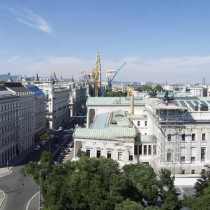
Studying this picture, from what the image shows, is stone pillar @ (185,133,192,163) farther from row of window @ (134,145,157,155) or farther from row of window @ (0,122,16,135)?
row of window @ (0,122,16,135)

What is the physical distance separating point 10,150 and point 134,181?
6604 centimetres

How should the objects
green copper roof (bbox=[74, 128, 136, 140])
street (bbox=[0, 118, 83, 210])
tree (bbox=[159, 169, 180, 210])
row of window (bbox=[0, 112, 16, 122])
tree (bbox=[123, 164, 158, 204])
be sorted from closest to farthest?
tree (bbox=[159, 169, 180, 210])
tree (bbox=[123, 164, 158, 204])
street (bbox=[0, 118, 83, 210])
green copper roof (bbox=[74, 128, 136, 140])
row of window (bbox=[0, 112, 16, 122])

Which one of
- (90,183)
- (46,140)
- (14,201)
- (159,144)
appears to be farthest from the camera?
(46,140)

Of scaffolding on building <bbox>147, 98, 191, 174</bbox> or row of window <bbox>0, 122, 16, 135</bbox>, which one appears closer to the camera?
scaffolding on building <bbox>147, 98, 191, 174</bbox>

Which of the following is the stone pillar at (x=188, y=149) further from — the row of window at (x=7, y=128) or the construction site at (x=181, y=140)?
the row of window at (x=7, y=128)

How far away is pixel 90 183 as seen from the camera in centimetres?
5938

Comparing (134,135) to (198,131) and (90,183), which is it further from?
(90,183)

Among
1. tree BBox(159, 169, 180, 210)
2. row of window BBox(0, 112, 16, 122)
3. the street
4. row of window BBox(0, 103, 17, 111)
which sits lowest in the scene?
the street

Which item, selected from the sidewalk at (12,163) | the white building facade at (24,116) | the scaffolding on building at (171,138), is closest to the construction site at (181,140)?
the scaffolding on building at (171,138)

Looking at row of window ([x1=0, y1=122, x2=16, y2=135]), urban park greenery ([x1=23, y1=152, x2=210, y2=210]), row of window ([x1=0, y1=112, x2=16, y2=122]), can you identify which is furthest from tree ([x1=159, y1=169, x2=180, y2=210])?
row of window ([x1=0, y1=112, x2=16, y2=122])

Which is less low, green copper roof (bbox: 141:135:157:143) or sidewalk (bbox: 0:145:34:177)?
green copper roof (bbox: 141:135:157:143)

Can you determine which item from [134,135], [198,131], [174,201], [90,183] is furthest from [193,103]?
[90,183]

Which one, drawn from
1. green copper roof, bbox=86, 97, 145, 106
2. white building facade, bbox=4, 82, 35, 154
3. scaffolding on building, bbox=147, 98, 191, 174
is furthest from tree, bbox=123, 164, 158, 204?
green copper roof, bbox=86, 97, 145, 106

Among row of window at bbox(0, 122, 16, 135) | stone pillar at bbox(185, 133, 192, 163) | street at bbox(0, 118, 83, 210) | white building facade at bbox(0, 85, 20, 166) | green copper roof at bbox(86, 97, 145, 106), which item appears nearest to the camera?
street at bbox(0, 118, 83, 210)
